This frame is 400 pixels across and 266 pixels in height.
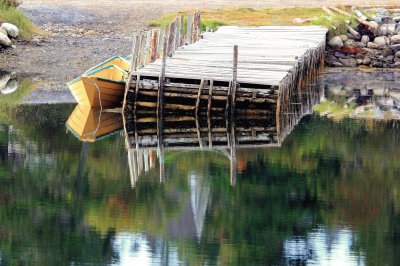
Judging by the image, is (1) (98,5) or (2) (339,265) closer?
(2) (339,265)

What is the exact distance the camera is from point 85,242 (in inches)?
750

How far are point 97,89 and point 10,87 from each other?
5.58m

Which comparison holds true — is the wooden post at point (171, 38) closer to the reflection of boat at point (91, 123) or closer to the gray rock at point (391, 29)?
the reflection of boat at point (91, 123)

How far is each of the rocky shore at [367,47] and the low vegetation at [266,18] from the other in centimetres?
53

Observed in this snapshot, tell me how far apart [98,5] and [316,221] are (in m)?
29.3

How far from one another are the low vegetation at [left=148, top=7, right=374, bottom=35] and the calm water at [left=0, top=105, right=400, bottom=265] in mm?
14563

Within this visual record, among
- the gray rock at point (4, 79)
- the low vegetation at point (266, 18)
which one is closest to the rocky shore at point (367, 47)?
the low vegetation at point (266, 18)

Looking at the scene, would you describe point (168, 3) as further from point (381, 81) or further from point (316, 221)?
point (316, 221)

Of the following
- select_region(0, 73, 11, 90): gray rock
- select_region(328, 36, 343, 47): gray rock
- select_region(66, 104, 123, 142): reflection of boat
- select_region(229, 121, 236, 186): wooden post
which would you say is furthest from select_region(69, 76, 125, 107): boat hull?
select_region(328, 36, 343, 47): gray rock

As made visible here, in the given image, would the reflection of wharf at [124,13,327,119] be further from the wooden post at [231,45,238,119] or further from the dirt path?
the dirt path

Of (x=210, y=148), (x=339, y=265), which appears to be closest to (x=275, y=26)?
(x=210, y=148)

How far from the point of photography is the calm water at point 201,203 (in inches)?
737

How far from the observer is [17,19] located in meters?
43.1

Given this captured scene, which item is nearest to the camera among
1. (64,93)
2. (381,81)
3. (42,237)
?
(42,237)
